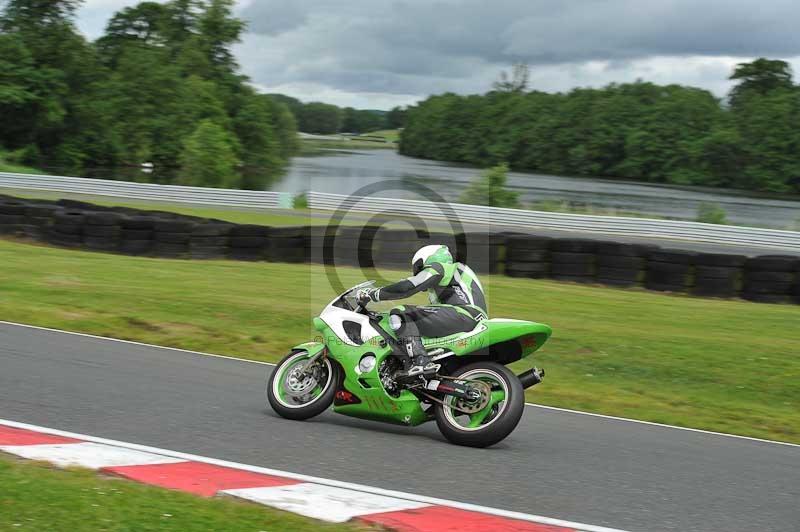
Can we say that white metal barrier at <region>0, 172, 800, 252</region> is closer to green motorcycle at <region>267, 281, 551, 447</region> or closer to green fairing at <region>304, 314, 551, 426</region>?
green motorcycle at <region>267, 281, 551, 447</region>

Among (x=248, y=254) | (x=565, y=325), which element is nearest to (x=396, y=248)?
(x=248, y=254)

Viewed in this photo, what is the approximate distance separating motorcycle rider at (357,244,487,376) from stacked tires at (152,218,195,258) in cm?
1144

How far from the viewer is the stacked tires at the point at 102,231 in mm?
17922

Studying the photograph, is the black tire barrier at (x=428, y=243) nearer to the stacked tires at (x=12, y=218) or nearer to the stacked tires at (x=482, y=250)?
the stacked tires at (x=482, y=250)

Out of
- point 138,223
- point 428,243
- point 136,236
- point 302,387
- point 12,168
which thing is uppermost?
point 12,168

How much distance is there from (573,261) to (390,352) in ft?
33.5

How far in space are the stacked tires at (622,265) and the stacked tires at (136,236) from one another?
28.5 feet

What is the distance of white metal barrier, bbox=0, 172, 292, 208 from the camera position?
34969 millimetres

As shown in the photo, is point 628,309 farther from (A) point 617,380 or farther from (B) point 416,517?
(B) point 416,517

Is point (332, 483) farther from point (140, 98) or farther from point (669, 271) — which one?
point (140, 98)

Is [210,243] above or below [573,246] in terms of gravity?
below

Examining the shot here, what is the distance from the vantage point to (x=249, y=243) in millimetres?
17422

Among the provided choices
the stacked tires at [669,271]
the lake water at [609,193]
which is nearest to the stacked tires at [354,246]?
the stacked tires at [669,271]

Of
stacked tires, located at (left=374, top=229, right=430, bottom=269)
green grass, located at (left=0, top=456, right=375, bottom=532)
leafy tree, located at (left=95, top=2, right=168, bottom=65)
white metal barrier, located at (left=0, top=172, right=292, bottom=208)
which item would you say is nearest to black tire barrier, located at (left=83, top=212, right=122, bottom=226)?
stacked tires, located at (left=374, top=229, right=430, bottom=269)
